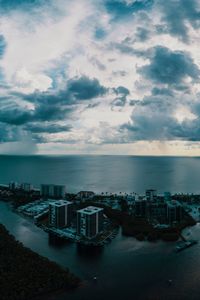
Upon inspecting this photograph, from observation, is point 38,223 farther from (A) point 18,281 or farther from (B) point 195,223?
(B) point 195,223

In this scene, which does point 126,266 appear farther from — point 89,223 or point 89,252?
point 89,223

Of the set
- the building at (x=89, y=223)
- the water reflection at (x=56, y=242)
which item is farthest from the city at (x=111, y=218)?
the water reflection at (x=56, y=242)

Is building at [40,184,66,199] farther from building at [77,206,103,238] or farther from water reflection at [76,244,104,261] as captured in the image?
water reflection at [76,244,104,261]

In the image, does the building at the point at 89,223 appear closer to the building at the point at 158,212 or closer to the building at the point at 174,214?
the building at the point at 158,212

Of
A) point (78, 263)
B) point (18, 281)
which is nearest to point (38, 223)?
point (78, 263)

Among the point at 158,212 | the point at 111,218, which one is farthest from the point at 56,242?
the point at 158,212

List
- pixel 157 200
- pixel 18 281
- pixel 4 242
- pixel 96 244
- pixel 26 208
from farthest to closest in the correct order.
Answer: pixel 157 200 < pixel 26 208 < pixel 96 244 < pixel 4 242 < pixel 18 281
